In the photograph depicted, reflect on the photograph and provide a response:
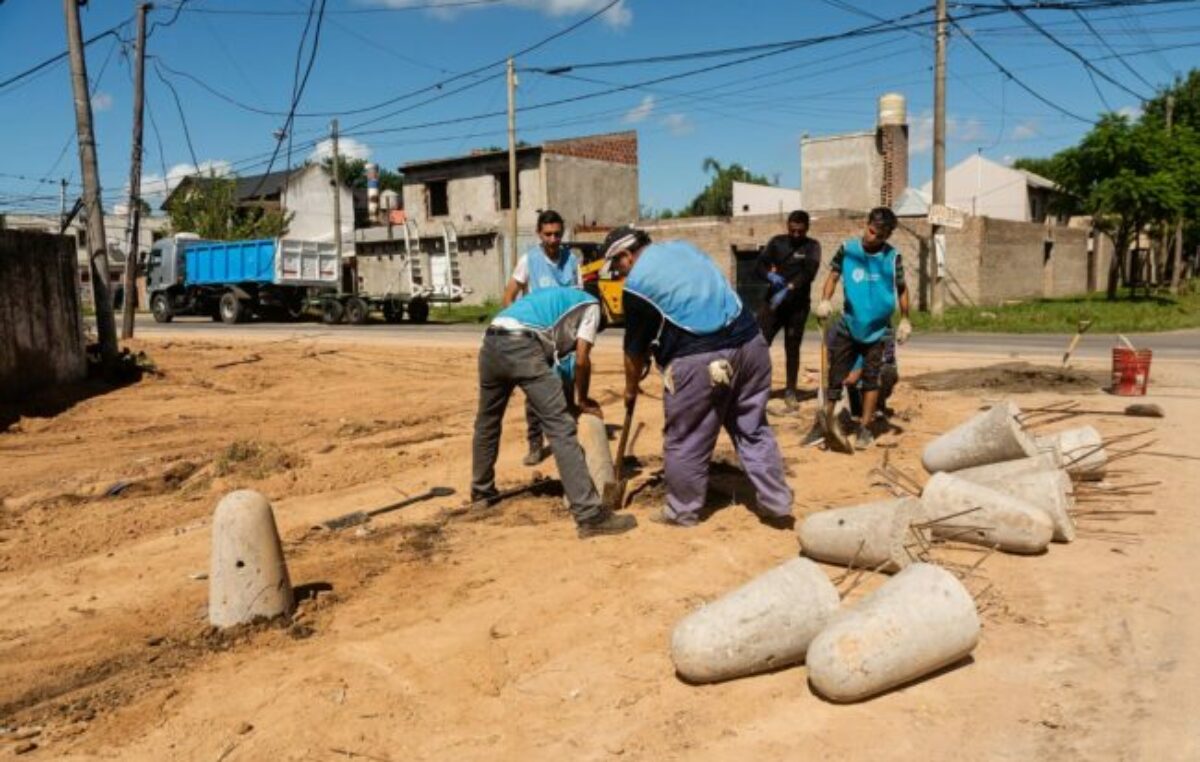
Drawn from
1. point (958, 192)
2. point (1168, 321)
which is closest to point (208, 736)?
point (1168, 321)

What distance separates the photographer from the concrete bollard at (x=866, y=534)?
4348 millimetres

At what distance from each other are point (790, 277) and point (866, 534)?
445cm

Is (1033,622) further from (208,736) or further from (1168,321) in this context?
(1168,321)

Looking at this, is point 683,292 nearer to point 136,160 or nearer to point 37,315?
point 37,315

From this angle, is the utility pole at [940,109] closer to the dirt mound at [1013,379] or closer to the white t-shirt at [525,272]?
the dirt mound at [1013,379]

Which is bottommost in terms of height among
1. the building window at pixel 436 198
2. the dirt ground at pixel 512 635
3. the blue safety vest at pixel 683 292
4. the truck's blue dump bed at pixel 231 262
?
the dirt ground at pixel 512 635

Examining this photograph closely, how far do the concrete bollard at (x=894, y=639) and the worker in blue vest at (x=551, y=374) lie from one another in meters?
1.99

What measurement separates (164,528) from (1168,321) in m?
21.4

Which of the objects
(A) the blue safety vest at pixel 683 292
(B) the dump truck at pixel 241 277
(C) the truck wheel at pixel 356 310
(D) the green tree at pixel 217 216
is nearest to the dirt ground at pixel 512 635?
(A) the blue safety vest at pixel 683 292

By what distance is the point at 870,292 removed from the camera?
6.91 m

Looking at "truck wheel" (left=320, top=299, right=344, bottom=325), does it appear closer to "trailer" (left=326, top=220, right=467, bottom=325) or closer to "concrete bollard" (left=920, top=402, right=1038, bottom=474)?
"trailer" (left=326, top=220, right=467, bottom=325)

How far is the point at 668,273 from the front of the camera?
16.6 ft

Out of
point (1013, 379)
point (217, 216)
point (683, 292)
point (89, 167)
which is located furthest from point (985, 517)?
point (217, 216)

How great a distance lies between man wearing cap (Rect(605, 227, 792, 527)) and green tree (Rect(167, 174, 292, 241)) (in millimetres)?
42532
